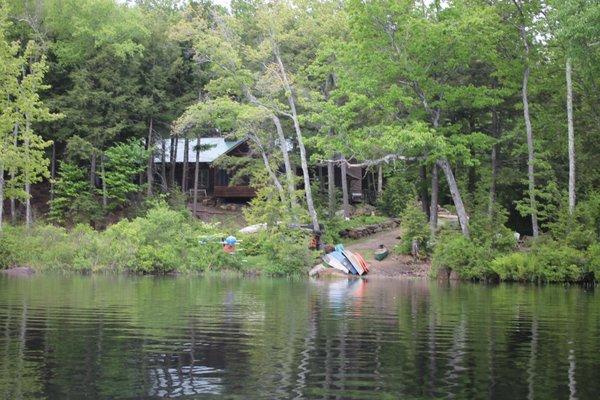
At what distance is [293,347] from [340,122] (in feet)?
88.6

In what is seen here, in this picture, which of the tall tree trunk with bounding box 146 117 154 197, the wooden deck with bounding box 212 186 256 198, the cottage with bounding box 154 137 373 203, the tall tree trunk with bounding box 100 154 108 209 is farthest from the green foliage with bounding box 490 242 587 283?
the wooden deck with bounding box 212 186 256 198

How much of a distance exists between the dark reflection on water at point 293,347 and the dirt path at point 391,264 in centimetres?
1259

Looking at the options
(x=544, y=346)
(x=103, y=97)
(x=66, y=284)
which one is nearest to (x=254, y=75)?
(x=103, y=97)

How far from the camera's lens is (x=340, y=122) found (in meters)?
38.4

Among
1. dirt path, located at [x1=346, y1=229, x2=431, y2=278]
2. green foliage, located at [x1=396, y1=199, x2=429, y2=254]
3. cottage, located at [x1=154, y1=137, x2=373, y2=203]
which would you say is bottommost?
dirt path, located at [x1=346, y1=229, x2=431, y2=278]

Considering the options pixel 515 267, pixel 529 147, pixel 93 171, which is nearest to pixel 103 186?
pixel 93 171

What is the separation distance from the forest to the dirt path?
2.63 ft

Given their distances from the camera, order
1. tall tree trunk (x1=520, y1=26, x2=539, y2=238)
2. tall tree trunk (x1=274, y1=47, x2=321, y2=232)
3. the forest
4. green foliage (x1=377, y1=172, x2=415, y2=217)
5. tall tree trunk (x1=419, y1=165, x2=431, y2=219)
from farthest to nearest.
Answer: green foliage (x1=377, y1=172, x2=415, y2=217)
tall tree trunk (x1=419, y1=165, x2=431, y2=219)
tall tree trunk (x1=274, y1=47, x2=321, y2=232)
tall tree trunk (x1=520, y1=26, x2=539, y2=238)
the forest

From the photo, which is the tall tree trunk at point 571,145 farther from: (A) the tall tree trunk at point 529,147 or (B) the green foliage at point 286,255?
(B) the green foliage at point 286,255

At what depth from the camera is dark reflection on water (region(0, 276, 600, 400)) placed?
9.09 meters

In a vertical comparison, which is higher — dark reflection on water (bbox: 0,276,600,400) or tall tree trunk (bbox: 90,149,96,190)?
tall tree trunk (bbox: 90,149,96,190)

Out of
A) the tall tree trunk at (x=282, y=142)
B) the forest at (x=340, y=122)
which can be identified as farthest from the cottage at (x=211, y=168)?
the tall tree trunk at (x=282, y=142)

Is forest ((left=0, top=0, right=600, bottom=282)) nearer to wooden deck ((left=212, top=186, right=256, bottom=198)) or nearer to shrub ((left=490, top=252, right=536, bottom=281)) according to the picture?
shrub ((left=490, top=252, right=536, bottom=281))

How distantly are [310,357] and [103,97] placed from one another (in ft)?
131
